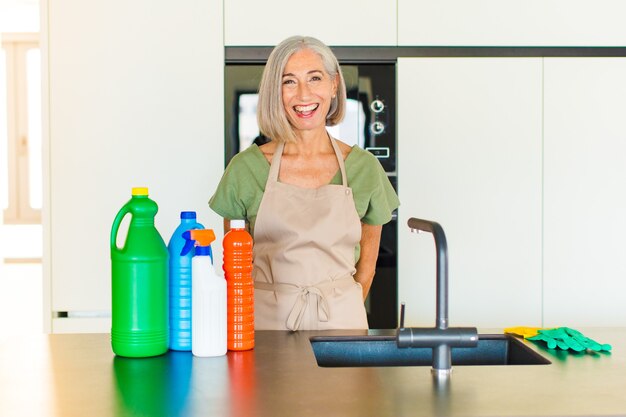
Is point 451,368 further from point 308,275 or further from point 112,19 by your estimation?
point 112,19

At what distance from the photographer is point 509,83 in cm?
283

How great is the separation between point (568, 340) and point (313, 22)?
5.08 feet

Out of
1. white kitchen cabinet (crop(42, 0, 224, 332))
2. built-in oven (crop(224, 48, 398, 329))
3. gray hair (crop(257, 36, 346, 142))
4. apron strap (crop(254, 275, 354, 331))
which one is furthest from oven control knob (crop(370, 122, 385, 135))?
apron strap (crop(254, 275, 354, 331))

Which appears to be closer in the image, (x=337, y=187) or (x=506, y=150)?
(x=337, y=187)

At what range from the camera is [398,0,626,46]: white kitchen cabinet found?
2.79m

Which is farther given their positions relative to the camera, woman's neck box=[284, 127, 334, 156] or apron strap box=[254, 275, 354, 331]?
woman's neck box=[284, 127, 334, 156]

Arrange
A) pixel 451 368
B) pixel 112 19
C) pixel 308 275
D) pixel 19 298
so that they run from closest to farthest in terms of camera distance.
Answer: pixel 451 368, pixel 308 275, pixel 112 19, pixel 19 298

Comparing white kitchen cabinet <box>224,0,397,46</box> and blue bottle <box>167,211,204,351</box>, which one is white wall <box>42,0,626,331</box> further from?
blue bottle <box>167,211,204,351</box>

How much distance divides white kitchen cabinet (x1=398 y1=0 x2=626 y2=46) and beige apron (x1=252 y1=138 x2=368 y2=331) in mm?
940

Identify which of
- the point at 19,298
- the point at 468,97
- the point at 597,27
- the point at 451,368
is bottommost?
the point at 19,298

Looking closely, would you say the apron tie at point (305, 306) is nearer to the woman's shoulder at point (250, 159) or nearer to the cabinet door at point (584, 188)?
the woman's shoulder at point (250, 159)

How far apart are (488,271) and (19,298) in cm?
438

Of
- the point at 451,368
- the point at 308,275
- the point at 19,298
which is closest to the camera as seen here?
the point at 451,368

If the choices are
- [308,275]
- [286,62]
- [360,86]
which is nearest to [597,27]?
[360,86]
